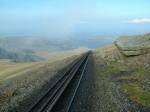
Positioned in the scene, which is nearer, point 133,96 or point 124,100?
point 124,100

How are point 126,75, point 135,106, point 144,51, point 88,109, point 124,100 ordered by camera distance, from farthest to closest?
1. point 144,51
2. point 126,75
3. point 124,100
4. point 135,106
5. point 88,109

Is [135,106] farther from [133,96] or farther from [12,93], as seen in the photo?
[12,93]

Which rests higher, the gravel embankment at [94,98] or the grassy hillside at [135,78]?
the gravel embankment at [94,98]

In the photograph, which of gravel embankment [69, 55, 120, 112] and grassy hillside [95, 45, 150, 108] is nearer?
gravel embankment [69, 55, 120, 112]

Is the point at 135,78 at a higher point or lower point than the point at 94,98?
lower

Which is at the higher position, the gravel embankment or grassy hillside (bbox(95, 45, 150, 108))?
the gravel embankment

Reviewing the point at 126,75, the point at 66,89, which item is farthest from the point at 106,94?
the point at 126,75

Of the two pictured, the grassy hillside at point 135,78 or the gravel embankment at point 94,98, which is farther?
the grassy hillside at point 135,78

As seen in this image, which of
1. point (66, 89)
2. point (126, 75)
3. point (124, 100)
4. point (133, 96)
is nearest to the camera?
point (124, 100)

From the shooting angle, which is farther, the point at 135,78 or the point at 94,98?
the point at 135,78

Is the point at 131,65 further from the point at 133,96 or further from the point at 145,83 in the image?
the point at 133,96
